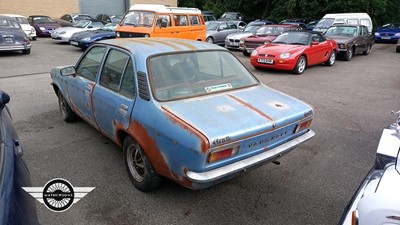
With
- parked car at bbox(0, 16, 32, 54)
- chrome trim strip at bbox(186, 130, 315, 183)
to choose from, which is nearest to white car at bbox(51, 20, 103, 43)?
parked car at bbox(0, 16, 32, 54)

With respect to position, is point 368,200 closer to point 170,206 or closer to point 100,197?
point 170,206

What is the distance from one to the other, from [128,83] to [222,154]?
1.40m

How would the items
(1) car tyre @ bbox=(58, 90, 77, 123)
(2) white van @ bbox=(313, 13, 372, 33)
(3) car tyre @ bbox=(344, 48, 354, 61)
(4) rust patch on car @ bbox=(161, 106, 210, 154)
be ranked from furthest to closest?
(2) white van @ bbox=(313, 13, 372, 33) → (3) car tyre @ bbox=(344, 48, 354, 61) → (1) car tyre @ bbox=(58, 90, 77, 123) → (4) rust patch on car @ bbox=(161, 106, 210, 154)

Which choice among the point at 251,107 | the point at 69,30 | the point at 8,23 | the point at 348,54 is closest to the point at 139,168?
the point at 251,107

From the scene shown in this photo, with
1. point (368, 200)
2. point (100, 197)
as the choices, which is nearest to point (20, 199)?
point (100, 197)

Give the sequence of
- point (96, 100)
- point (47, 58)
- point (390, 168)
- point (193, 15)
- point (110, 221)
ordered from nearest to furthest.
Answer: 1. point (390, 168)
2. point (110, 221)
3. point (96, 100)
4. point (47, 58)
5. point (193, 15)

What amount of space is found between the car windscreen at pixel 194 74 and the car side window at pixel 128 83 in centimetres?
24

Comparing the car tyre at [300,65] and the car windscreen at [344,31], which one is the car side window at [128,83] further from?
the car windscreen at [344,31]

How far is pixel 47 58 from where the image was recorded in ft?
41.7

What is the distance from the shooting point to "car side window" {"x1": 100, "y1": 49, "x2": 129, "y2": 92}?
140 inches

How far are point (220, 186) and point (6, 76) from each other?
28.4 ft

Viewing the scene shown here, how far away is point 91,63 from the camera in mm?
4262

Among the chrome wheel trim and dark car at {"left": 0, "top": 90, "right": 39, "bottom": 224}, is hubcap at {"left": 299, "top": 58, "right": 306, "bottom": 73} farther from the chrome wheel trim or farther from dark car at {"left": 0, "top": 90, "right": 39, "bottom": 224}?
dark car at {"left": 0, "top": 90, "right": 39, "bottom": 224}

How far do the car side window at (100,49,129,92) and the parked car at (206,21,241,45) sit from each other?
40.8 ft
